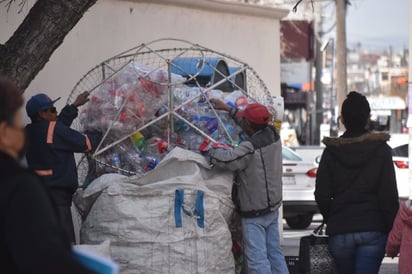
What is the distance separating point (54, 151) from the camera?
7.30 meters

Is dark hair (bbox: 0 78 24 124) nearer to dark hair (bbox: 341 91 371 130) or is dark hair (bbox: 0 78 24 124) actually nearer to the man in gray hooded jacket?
dark hair (bbox: 341 91 371 130)

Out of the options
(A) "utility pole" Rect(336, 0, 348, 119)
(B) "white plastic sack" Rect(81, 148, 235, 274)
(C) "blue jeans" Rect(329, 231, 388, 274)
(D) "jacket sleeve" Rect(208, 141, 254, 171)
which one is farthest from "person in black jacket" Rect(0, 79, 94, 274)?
(A) "utility pole" Rect(336, 0, 348, 119)

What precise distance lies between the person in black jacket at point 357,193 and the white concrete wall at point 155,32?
11.7 feet

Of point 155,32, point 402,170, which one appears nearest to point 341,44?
point 402,170

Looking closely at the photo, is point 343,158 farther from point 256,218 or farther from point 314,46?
point 314,46

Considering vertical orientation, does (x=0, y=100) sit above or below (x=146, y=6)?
below

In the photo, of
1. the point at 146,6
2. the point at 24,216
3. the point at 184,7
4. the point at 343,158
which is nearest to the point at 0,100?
the point at 24,216

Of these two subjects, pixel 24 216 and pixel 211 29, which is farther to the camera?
pixel 211 29

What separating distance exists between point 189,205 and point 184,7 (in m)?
5.24

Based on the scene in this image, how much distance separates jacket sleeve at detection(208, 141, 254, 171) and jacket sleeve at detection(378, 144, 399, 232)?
1.28m

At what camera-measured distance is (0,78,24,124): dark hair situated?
3199mm

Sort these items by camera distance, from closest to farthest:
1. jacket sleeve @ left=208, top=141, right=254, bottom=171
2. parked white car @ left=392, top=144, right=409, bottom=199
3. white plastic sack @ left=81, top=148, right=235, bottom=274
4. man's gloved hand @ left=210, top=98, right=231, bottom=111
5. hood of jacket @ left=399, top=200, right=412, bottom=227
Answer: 1. hood of jacket @ left=399, top=200, right=412, bottom=227
2. white plastic sack @ left=81, top=148, right=235, bottom=274
3. jacket sleeve @ left=208, top=141, right=254, bottom=171
4. man's gloved hand @ left=210, top=98, right=231, bottom=111
5. parked white car @ left=392, top=144, right=409, bottom=199

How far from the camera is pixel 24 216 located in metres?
3.07

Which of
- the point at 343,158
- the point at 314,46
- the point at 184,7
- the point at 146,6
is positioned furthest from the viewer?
the point at 314,46
